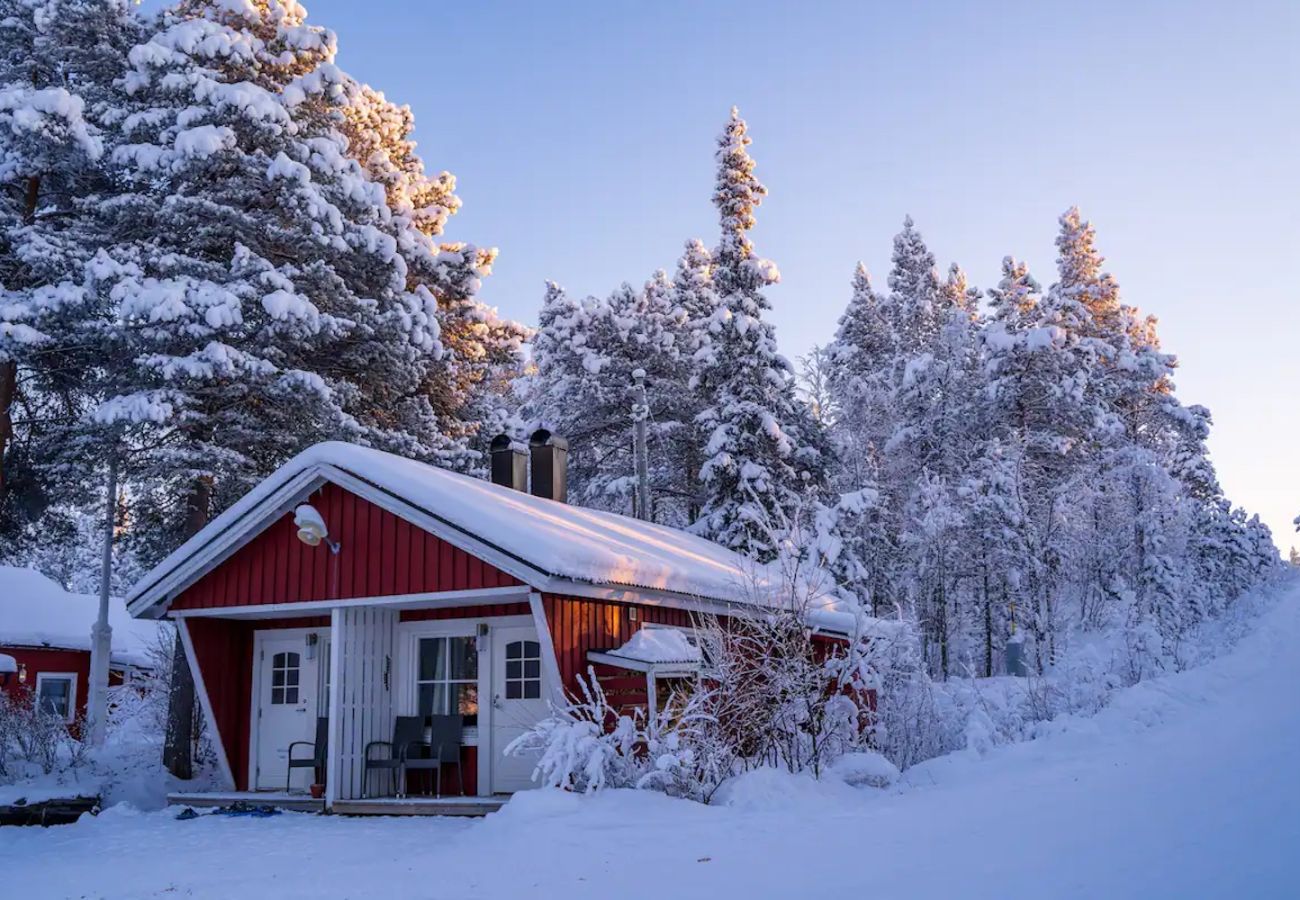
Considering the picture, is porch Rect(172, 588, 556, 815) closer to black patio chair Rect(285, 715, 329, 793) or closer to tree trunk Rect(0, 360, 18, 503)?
black patio chair Rect(285, 715, 329, 793)

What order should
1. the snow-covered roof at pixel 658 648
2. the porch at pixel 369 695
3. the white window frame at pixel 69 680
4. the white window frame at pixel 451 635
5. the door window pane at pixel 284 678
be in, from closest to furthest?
the snow-covered roof at pixel 658 648 → the porch at pixel 369 695 → the white window frame at pixel 451 635 → the door window pane at pixel 284 678 → the white window frame at pixel 69 680

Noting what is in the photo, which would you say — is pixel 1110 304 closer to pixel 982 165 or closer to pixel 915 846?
pixel 982 165

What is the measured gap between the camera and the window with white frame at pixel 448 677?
13.5 metres

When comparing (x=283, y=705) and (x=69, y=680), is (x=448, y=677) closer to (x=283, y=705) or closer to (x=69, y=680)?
(x=283, y=705)

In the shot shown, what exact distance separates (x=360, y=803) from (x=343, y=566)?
9.09 feet

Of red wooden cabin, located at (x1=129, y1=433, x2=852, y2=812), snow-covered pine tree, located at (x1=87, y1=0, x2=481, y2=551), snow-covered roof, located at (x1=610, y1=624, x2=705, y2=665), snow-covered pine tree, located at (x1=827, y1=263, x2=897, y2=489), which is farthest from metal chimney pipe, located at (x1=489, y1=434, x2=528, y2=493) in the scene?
snow-covered pine tree, located at (x1=827, y1=263, x2=897, y2=489)

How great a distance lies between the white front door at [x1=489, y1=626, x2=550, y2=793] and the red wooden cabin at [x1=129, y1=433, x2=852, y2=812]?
2 cm

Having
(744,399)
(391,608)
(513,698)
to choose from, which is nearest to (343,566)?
(391,608)

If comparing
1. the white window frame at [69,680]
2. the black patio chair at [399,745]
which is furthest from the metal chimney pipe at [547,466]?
the white window frame at [69,680]

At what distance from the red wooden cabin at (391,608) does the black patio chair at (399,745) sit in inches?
5.0

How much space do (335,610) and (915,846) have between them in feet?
26.3

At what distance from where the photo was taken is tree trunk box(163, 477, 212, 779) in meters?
16.3

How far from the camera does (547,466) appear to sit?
1783cm

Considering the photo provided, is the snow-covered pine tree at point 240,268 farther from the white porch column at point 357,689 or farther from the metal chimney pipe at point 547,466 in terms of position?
the white porch column at point 357,689
